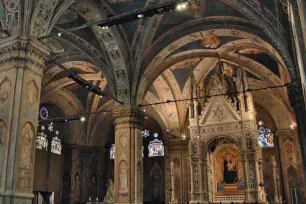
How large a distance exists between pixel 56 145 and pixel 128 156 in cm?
952

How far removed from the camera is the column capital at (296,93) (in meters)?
10.6

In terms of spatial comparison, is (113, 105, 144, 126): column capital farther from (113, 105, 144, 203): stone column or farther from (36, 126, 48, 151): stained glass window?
(36, 126, 48, 151): stained glass window

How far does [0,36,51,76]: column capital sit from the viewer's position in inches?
326

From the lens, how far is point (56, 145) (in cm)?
2148

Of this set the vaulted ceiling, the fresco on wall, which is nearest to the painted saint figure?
the fresco on wall

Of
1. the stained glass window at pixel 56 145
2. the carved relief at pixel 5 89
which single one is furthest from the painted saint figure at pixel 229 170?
the carved relief at pixel 5 89

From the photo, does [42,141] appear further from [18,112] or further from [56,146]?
[18,112]

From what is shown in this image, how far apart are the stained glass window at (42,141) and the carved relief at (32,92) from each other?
40.5 feet

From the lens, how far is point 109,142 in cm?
2467

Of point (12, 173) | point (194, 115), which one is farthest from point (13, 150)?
point (194, 115)

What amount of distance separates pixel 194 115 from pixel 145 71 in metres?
4.96

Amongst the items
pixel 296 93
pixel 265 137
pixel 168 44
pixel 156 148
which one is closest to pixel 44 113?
pixel 156 148

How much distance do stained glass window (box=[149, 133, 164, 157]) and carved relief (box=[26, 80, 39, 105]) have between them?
1625 centimetres

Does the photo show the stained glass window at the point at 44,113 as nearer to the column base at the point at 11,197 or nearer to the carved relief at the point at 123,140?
the carved relief at the point at 123,140
